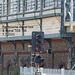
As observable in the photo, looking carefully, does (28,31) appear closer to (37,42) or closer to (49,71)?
(49,71)

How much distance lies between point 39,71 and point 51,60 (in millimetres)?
6062

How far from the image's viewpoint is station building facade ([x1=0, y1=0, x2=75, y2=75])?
2909 centimetres

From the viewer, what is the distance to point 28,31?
1251 inches

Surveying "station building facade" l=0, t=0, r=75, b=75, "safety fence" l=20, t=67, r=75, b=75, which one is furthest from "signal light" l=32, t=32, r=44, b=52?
"station building facade" l=0, t=0, r=75, b=75

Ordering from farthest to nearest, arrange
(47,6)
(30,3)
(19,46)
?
(19,46) < (30,3) < (47,6)

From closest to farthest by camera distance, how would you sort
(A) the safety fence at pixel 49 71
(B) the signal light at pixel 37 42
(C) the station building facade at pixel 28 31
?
(B) the signal light at pixel 37 42
(A) the safety fence at pixel 49 71
(C) the station building facade at pixel 28 31

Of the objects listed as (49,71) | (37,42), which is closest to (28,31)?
(49,71)

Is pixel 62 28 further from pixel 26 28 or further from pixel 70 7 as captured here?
pixel 26 28

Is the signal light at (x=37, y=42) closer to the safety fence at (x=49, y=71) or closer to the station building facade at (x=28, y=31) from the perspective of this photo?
the safety fence at (x=49, y=71)

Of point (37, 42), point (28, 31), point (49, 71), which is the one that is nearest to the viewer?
point (37, 42)

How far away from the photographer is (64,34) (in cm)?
2769

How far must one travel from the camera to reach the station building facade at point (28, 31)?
95.5 feet

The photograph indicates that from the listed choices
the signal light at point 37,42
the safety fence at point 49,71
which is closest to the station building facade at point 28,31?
the safety fence at point 49,71

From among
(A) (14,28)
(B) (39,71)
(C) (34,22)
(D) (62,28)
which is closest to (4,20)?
(A) (14,28)
